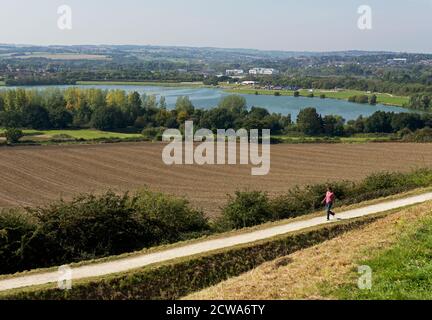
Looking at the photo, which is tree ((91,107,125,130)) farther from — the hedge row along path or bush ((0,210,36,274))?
bush ((0,210,36,274))

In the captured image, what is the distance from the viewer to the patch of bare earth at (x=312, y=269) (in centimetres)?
1018

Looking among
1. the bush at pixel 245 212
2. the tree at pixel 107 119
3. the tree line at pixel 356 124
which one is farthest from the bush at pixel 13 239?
the tree line at pixel 356 124

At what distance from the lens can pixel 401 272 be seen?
1036 centimetres

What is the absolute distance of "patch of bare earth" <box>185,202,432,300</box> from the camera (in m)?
10.2

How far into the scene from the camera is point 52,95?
88312 mm

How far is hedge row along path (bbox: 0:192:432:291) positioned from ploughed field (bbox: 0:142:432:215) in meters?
10.8

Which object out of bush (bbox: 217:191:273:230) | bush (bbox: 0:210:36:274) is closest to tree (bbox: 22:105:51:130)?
bush (bbox: 217:191:273:230)

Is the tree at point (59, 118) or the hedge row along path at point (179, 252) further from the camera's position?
the tree at point (59, 118)

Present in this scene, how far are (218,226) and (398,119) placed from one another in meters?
59.7

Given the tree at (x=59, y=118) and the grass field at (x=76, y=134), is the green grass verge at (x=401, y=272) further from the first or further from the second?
the tree at (x=59, y=118)

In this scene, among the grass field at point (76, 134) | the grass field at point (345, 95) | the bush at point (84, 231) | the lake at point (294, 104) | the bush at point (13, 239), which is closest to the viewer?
the bush at point (13, 239)

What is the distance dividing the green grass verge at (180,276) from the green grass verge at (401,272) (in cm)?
412

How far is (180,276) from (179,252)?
1.80m


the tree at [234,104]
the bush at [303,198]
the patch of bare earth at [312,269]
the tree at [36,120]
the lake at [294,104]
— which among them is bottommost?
the lake at [294,104]
